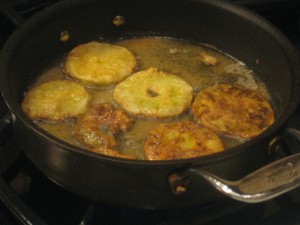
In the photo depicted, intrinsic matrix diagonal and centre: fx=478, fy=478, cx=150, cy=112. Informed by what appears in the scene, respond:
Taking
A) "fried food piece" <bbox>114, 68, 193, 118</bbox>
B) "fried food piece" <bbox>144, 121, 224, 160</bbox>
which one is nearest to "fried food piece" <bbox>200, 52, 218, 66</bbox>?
"fried food piece" <bbox>114, 68, 193, 118</bbox>

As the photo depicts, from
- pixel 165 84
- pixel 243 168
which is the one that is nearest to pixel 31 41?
pixel 165 84

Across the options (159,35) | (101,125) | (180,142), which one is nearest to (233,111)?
(180,142)

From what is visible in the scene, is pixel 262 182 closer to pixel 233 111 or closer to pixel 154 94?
pixel 233 111

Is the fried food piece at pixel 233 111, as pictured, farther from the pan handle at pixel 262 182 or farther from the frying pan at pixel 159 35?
the pan handle at pixel 262 182

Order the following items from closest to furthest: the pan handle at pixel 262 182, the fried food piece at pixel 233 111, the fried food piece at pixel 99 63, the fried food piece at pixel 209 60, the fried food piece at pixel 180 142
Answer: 1. the pan handle at pixel 262 182
2. the fried food piece at pixel 180 142
3. the fried food piece at pixel 233 111
4. the fried food piece at pixel 99 63
5. the fried food piece at pixel 209 60

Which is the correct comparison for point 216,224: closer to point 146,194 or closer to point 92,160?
point 146,194

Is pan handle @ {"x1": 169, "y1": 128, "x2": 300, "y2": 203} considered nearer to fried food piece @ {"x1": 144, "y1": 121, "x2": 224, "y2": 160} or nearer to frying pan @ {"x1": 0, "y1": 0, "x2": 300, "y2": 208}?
frying pan @ {"x1": 0, "y1": 0, "x2": 300, "y2": 208}

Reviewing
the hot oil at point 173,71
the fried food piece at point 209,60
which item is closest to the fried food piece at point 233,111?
the hot oil at point 173,71
